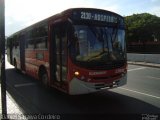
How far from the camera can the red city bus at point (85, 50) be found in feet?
27.6

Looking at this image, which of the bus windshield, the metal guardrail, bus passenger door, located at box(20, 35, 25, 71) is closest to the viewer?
the bus windshield

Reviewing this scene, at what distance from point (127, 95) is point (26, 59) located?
7.04 m

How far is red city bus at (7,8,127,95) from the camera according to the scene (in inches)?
331

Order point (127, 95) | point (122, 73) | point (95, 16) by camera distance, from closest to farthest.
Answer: point (95, 16)
point (122, 73)
point (127, 95)

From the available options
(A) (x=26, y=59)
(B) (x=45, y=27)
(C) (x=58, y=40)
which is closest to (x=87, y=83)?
(C) (x=58, y=40)

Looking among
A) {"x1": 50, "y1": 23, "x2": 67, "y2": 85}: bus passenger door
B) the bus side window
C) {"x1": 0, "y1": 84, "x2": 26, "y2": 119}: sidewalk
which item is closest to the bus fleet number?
{"x1": 50, "y1": 23, "x2": 67, "y2": 85}: bus passenger door

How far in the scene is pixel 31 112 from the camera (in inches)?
319

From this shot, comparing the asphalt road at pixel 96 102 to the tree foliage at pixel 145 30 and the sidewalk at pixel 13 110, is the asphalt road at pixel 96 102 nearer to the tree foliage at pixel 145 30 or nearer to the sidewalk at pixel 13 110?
the sidewalk at pixel 13 110

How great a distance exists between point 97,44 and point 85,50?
1.67 ft

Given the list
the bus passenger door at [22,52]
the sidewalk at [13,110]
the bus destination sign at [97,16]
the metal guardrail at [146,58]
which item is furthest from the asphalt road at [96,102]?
the metal guardrail at [146,58]

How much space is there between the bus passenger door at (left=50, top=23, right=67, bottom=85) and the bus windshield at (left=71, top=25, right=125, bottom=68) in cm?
64

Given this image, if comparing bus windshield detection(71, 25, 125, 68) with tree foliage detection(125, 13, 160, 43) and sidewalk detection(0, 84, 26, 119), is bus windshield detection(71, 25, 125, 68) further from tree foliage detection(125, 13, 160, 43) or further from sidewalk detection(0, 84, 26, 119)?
tree foliage detection(125, 13, 160, 43)

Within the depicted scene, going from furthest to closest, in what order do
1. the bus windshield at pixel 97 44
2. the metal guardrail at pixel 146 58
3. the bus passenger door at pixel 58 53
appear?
the metal guardrail at pixel 146 58 < the bus passenger door at pixel 58 53 < the bus windshield at pixel 97 44

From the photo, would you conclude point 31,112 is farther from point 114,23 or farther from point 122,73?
point 114,23
